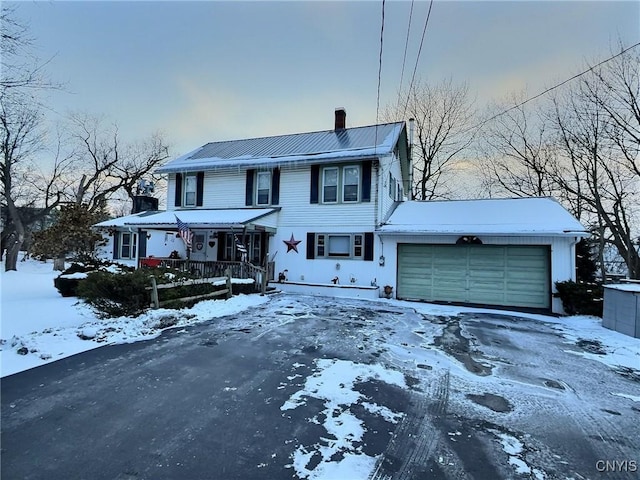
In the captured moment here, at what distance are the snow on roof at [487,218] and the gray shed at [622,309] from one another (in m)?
2.65

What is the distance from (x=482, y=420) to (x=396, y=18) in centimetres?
817

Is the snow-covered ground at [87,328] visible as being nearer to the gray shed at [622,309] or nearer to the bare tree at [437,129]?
the gray shed at [622,309]

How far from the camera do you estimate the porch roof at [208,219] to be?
42.6ft

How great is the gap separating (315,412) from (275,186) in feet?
41.0

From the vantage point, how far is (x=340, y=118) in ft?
59.5

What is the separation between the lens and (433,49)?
31.3 ft

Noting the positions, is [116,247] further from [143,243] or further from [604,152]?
[604,152]

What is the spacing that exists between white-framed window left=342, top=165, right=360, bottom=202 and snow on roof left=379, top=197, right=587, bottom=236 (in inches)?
70.8

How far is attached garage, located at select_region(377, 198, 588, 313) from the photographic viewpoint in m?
11.3

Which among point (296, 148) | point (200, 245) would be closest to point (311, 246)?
point (296, 148)

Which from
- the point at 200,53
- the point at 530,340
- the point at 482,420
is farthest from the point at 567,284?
the point at 200,53

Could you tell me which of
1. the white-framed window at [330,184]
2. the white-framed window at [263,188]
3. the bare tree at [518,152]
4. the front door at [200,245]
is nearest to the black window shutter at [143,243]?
the front door at [200,245]

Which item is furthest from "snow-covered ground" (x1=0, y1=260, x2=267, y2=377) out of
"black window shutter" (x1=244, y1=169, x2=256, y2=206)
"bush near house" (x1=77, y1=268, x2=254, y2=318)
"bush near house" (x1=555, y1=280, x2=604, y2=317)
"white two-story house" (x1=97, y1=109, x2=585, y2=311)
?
"bush near house" (x1=555, y1=280, x2=604, y2=317)

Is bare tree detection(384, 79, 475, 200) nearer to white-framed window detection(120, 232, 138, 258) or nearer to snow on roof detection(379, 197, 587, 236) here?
snow on roof detection(379, 197, 587, 236)
